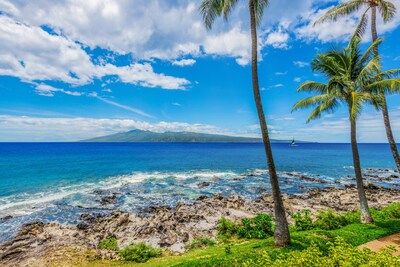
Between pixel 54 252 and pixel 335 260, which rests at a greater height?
pixel 335 260

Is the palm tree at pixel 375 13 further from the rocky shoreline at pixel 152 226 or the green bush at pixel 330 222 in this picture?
the rocky shoreline at pixel 152 226

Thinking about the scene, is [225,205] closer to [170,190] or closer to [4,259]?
[170,190]

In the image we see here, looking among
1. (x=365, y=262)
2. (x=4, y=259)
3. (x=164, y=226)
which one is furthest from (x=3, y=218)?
(x=365, y=262)

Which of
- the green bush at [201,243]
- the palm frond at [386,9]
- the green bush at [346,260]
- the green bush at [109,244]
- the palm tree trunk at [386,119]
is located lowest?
the green bush at [109,244]

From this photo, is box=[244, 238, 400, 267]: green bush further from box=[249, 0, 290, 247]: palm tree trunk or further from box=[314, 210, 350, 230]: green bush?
box=[314, 210, 350, 230]: green bush

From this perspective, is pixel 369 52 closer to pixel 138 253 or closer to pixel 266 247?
pixel 266 247

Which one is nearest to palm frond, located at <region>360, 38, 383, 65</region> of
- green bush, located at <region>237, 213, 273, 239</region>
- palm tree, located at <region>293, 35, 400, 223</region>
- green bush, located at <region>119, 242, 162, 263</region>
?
palm tree, located at <region>293, 35, 400, 223</region>

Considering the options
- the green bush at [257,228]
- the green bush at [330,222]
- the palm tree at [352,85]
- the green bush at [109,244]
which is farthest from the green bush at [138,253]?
the palm tree at [352,85]

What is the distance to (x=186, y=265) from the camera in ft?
26.1

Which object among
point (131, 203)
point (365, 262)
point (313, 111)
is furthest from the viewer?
point (131, 203)

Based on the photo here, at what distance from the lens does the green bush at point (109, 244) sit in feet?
41.5

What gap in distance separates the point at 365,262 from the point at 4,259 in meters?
15.6

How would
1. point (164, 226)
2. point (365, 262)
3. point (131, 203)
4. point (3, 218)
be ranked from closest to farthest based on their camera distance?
point (365, 262)
point (164, 226)
point (3, 218)
point (131, 203)

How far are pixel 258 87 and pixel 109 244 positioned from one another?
12557mm
